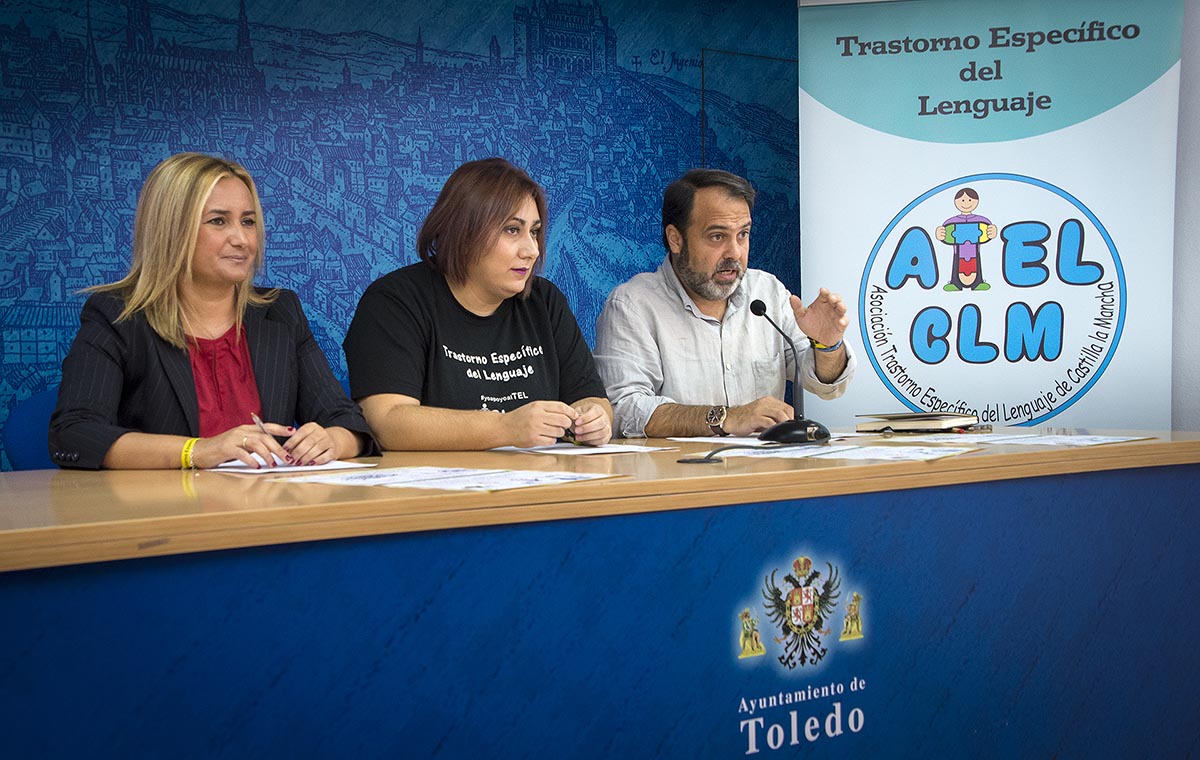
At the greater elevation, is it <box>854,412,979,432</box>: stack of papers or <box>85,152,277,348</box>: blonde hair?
<box>85,152,277,348</box>: blonde hair

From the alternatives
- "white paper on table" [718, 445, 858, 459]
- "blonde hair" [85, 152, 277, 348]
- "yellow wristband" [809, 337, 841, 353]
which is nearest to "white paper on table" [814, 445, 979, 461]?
"white paper on table" [718, 445, 858, 459]

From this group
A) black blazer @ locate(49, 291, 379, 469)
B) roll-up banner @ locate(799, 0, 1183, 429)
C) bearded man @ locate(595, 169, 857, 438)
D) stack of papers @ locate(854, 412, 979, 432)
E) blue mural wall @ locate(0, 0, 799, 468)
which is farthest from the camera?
roll-up banner @ locate(799, 0, 1183, 429)

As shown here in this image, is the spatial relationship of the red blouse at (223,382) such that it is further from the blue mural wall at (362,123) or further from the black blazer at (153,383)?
the blue mural wall at (362,123)

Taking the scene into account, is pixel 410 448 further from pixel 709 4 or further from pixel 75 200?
pixel 709 4

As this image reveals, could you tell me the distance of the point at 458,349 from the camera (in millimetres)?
2410

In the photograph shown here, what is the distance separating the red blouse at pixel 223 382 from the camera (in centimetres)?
204

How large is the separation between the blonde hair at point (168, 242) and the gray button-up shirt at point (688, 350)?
1129mm

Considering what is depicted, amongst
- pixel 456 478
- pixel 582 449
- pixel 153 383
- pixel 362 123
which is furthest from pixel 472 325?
pixel 362 123

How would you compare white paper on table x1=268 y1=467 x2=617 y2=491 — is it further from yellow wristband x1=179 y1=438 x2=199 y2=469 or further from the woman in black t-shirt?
the woman in black t-shirt

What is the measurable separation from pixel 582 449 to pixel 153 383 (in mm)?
798

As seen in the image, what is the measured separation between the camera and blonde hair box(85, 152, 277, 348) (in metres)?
2.01

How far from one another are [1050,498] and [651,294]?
138 centimetres

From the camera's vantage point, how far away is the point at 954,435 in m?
2.44

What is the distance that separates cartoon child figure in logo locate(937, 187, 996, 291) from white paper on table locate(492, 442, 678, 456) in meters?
1.69
